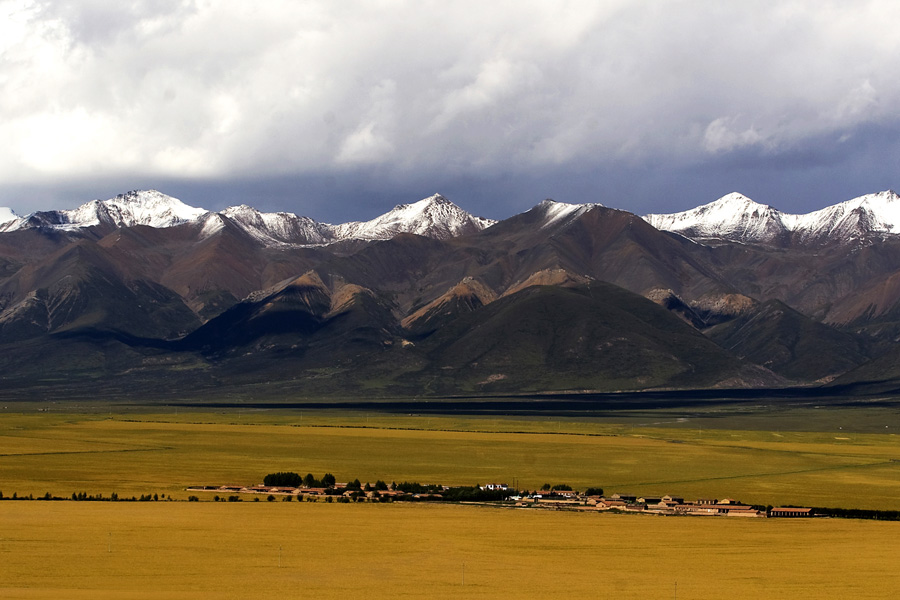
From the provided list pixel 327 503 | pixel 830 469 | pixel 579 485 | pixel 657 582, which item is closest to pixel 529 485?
pixel 579 485

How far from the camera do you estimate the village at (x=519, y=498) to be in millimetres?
118750

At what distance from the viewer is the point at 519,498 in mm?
127250

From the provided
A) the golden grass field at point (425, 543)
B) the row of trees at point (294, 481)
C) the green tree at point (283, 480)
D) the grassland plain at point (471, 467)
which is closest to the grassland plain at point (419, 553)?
the golden grass field at point (425, 543)

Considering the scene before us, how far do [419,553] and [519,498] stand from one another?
41205 millimetres

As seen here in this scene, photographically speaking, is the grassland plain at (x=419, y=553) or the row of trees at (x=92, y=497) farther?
the row of trees at (x=92, y=497)

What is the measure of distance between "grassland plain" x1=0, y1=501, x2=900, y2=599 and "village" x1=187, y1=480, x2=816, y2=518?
19.1 feet

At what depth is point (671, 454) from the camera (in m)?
188

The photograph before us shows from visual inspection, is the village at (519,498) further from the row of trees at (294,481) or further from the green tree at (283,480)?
the green tree at (283,480)

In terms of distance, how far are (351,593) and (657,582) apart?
18872 millimetres

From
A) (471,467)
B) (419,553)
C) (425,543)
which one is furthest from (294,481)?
(419,553)

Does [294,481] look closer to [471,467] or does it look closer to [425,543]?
[471,467]

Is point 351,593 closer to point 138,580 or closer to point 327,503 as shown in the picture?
point 138,580

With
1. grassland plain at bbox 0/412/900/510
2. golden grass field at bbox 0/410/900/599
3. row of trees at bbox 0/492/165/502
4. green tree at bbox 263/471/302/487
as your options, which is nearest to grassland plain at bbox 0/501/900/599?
golden grass field at bbox 0/410/900/599

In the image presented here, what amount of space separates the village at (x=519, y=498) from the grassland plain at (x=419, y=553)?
19.1 ft
